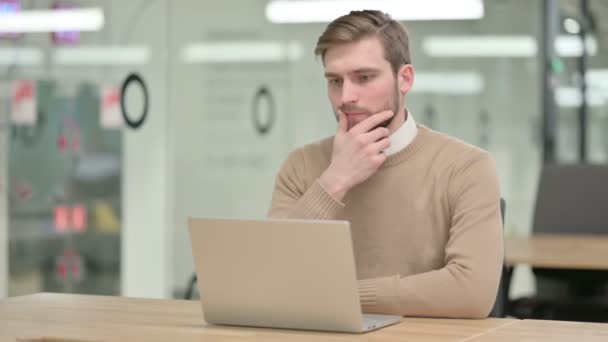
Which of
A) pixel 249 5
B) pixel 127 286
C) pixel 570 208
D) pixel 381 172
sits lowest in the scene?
pixel 127 286

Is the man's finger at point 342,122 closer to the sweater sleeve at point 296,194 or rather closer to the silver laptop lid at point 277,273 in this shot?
A: the sweater sleeve at point 296,194

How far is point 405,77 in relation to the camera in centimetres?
317

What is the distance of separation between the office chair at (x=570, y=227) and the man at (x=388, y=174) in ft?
7.38

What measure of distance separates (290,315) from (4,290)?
311 cm

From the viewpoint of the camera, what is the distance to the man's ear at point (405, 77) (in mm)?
3145

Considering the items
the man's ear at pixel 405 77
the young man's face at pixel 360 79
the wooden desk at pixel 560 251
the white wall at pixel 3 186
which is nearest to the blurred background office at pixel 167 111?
the white wall at pixel 3 186

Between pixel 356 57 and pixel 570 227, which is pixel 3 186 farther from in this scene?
pixel 356 57

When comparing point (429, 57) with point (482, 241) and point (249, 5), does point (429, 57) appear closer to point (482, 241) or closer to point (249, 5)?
point (249, 5)

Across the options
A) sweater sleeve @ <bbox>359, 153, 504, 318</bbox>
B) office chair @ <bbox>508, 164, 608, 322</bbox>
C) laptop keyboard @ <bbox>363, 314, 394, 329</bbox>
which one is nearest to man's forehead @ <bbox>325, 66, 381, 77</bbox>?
sweater sleeve @ <bbox>359, 153, 504, 318</bbox>

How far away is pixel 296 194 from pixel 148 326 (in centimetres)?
75

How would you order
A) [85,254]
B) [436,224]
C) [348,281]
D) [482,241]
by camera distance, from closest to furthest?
[348,281] < [482,241] < [436,224] < [85,254]

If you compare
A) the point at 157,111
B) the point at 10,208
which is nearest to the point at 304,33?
the point at 157,111

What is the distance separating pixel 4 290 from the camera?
5379 mm

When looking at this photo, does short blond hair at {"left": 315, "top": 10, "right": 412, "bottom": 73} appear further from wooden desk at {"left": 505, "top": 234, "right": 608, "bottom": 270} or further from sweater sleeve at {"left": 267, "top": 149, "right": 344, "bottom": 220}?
wooden desk at {"left": 505, "top": 234, "right": 608, "bottom": 270}
